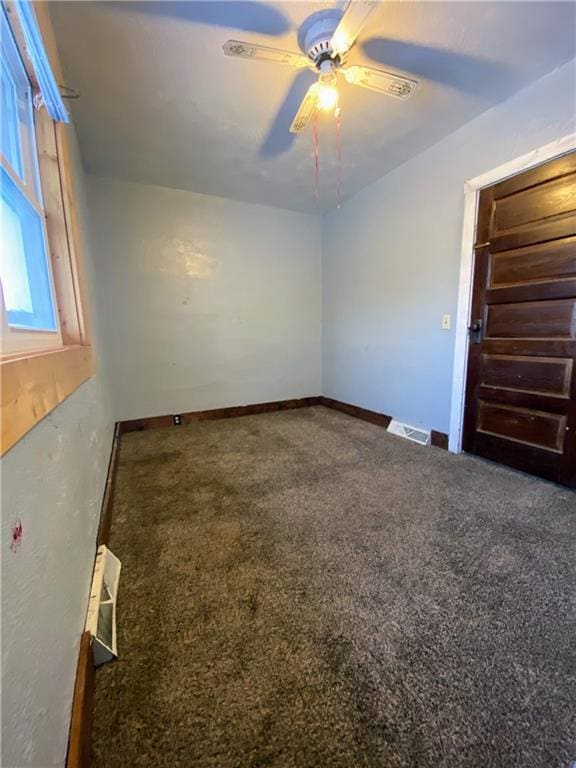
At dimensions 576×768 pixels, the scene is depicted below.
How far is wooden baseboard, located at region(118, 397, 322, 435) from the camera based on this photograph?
322cm

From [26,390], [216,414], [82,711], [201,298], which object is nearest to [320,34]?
[26,390]

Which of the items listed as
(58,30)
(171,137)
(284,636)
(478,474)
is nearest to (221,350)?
(171,137)

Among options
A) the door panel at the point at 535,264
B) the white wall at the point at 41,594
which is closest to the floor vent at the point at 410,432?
the door panel at the point at 535,264

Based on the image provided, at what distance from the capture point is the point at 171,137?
2244 mm

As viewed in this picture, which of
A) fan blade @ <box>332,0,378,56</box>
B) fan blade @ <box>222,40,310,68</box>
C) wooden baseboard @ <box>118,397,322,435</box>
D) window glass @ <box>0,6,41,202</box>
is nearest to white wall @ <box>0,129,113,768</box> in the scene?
window glass @ <box>0,6,41,202</box>

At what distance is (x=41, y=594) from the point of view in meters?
0.60

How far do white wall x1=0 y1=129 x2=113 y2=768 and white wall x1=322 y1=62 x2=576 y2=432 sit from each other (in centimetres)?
256

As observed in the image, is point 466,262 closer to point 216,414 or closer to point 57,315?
point 57,315

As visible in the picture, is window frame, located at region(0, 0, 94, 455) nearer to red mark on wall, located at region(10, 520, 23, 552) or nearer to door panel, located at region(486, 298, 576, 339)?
red mark on wall, located at region(10, 520, 23, 552)

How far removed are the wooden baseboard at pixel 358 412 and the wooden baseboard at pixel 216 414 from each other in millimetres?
205

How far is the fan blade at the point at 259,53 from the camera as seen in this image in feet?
4.18

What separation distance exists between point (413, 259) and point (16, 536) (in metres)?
3.03

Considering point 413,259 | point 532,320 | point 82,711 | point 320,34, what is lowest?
point 82,711

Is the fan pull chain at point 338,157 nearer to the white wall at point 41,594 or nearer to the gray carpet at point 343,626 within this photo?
the white wall at point 41,594
